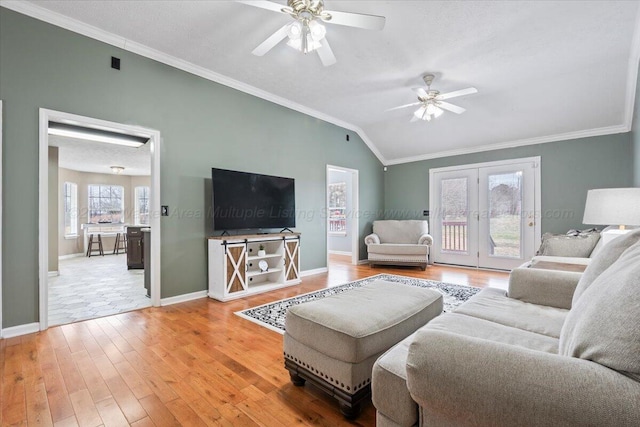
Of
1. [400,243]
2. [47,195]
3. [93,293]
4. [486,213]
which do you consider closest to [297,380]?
[47,195]

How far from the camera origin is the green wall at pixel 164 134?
258 centimetres

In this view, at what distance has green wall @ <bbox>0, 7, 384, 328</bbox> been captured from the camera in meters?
2.58

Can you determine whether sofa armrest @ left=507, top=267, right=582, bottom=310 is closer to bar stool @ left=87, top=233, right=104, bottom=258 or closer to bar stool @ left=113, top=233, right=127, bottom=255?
bar stool @ left=113, top=233, right=127, bottom=255

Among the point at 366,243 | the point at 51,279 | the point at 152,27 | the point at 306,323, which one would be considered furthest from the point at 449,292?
the point at 51,279

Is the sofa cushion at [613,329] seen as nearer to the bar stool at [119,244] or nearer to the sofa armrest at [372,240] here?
the sofa armrest at [372,240]

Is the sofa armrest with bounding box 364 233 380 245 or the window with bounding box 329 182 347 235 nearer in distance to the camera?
the sofa armrest with bounding box 364 233 380 245

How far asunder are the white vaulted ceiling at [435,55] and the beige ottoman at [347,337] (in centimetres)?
254

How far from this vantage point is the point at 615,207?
8.77 feet

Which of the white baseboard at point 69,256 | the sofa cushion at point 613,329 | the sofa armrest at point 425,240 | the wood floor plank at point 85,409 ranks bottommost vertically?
the white baseboard at point 69,256

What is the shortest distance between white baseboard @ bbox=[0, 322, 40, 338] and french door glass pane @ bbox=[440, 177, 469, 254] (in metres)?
6.29

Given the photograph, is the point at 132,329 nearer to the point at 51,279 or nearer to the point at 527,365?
the point at 527,365

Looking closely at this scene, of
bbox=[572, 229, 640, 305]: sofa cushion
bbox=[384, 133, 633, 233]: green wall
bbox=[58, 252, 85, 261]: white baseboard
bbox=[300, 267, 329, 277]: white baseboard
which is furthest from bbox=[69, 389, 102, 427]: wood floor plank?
bbox=[58, 252, 85, 261]: white baseboard

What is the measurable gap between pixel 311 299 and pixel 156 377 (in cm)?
194

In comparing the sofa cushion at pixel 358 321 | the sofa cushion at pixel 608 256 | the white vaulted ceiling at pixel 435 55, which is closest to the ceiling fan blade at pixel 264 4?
the white vaulted ceiling at pixel 435 55
